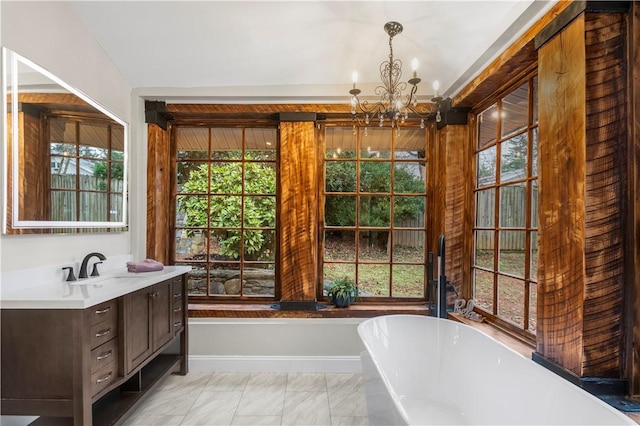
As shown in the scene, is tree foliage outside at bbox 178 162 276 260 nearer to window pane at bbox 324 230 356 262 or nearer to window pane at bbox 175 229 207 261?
window pane at bbox 175 229 207 261

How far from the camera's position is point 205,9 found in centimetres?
202

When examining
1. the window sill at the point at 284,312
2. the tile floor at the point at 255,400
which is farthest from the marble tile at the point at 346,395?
the window sill at the point at 284,312

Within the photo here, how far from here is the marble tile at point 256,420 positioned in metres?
2.02

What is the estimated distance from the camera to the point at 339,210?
2.89m

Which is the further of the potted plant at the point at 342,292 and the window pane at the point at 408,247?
the window pane at the point at 408,247

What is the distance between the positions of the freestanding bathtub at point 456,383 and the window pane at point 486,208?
0.83m

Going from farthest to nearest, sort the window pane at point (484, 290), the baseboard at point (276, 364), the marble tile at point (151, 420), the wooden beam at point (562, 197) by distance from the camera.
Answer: the baseboard at point (276, 364) < the window pane at point (484, 290) < the marble tile at point (151, 420) < the wooden beam at point (562, 197)

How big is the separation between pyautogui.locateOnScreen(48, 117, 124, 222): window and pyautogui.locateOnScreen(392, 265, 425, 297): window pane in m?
2.39

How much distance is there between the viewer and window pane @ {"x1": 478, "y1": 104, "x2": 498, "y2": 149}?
7.80ft

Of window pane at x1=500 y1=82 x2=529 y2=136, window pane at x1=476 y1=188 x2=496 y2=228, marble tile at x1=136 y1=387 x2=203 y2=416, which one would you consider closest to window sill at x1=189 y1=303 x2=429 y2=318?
marble tile at x1=136 y1=387 x2=203 y2=416

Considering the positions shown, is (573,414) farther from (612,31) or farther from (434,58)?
(434,58)

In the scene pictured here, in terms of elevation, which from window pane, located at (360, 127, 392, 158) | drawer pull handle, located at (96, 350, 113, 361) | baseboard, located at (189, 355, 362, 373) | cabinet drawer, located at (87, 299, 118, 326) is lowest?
baseboard, located at (189, 355, 362, 373)

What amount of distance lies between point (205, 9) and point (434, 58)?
164cm

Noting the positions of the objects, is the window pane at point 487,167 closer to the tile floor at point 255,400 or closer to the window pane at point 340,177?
the window pane at point 340,177
